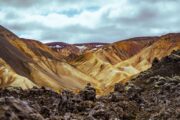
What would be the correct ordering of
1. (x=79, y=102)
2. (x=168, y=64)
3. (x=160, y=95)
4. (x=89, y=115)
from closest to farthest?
(x=89, y=115) < (x=79, y=102) < (x=160, y=95) < (x=168, y=64)

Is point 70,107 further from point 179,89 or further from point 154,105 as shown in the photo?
point 179,89

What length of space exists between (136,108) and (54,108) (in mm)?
6874

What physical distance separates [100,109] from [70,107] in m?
3.19

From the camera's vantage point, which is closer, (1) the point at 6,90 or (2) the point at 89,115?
(2) the point at 89,115

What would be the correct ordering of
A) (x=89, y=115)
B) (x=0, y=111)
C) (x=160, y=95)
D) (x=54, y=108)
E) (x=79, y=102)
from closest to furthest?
(x=0, y=111) < (x=89, y=115) < (x=54, y=108) < (x=79, y=102) < (x=160, y=95)

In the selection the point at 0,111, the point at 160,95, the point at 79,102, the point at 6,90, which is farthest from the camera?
the point at 160,95

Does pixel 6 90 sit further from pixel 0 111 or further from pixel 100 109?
pixel 0 111

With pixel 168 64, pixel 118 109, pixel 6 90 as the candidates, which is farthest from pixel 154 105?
pixel 168 64

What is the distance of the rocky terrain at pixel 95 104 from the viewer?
2177 centimetres

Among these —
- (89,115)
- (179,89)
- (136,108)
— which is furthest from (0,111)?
(179,89)

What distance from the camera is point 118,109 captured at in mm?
34906

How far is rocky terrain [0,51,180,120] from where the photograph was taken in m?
21.8

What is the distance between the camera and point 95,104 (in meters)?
36.6

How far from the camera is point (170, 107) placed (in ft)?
112
